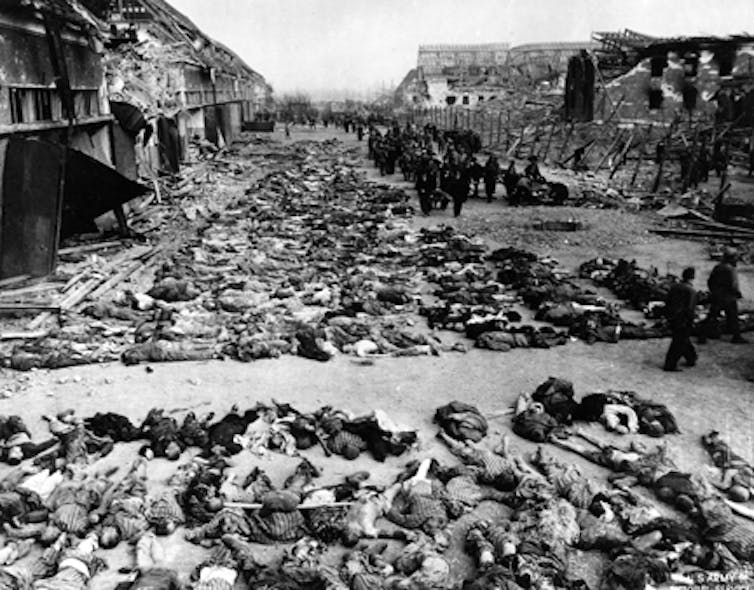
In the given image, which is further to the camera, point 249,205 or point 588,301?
point 249,205

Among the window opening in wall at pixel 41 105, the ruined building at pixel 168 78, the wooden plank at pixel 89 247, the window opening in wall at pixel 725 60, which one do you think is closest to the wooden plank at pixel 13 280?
the wooden plank at pixel 89 247

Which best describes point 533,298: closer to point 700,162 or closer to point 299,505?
point 299,505

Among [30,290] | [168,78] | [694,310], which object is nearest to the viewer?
[694,310]

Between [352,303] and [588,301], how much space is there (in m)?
3.80

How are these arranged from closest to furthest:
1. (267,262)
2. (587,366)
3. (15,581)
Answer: (15,581)
(587,366)
(267,262)

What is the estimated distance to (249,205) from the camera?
21406 millimetres

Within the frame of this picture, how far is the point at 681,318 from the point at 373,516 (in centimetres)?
482

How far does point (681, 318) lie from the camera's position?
335 inches

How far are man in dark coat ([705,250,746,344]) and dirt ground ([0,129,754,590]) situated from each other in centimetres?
25

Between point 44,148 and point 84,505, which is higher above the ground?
point 44,148

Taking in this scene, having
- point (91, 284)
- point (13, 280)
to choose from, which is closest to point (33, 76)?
point (13, 280)

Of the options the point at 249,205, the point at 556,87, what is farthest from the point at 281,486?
the point at 556,87

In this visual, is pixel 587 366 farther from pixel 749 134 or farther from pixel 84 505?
pixel 749 134

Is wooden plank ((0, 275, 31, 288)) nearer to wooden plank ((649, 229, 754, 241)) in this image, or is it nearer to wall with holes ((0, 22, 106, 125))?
wall with holes ((0, 22, 106, 125))
